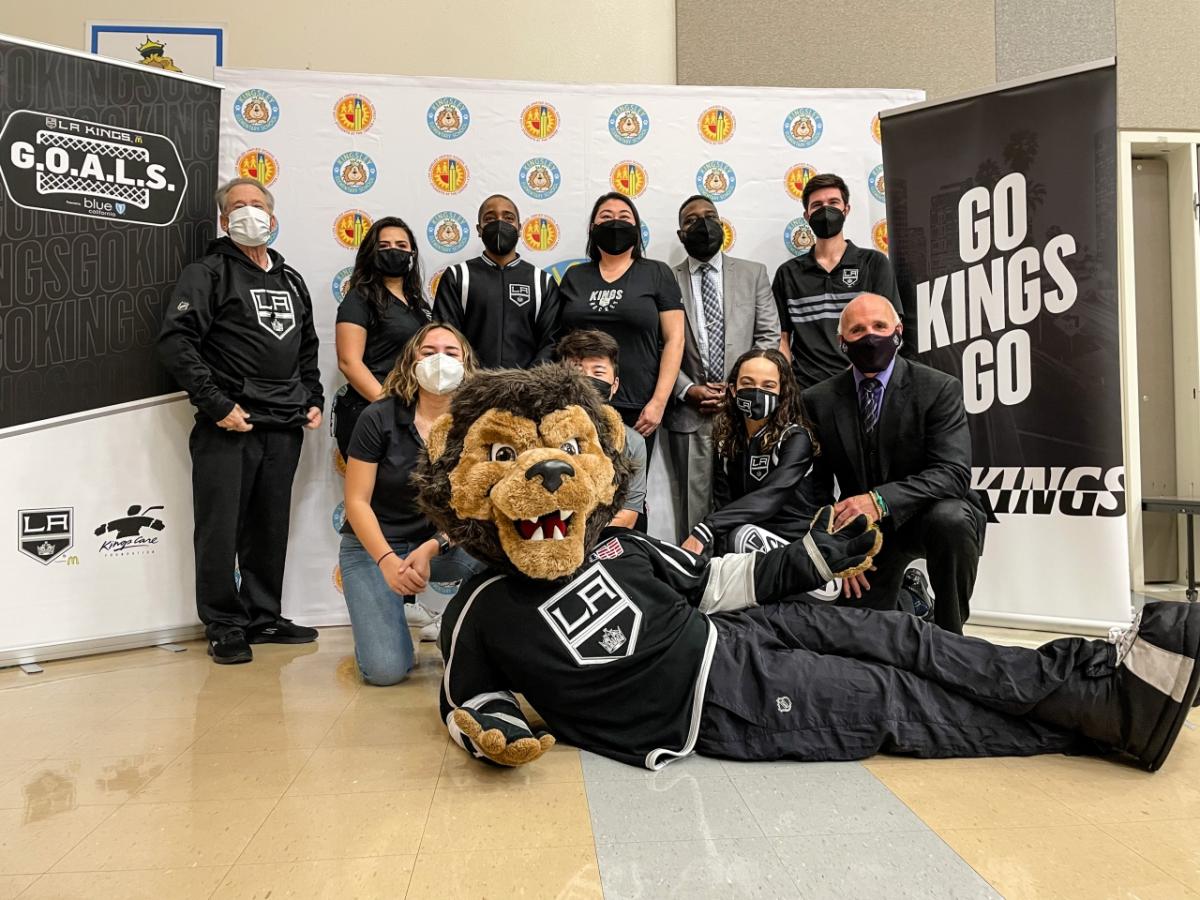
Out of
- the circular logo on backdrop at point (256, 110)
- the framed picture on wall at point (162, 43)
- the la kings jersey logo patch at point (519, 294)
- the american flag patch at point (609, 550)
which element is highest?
the framed picture on wall at point (162, 43)

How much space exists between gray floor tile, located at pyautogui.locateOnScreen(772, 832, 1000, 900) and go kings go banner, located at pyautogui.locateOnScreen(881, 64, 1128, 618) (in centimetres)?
208

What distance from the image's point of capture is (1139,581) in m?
4.05

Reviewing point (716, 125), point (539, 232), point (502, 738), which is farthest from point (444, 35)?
point (502, 738)

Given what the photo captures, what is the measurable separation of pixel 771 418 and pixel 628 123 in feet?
5.43

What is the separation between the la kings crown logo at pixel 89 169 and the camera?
9.14ft

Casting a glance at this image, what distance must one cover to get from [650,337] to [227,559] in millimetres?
1715

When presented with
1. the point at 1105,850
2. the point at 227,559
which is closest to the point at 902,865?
the point at 1105,850

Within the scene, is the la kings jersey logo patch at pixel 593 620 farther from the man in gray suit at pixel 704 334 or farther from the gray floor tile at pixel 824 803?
the man in gray suit at pixel 704 334

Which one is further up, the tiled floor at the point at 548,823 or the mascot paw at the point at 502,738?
the mascot paw at the point at 502,738

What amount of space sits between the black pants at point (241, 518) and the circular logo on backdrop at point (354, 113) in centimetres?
129

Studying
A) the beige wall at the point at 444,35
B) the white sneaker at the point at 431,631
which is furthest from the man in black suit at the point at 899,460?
the beige wall at the point at 444,35

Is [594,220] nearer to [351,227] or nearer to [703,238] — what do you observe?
[703,238]

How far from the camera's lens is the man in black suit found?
2.32 meters

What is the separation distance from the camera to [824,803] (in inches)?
57.3
